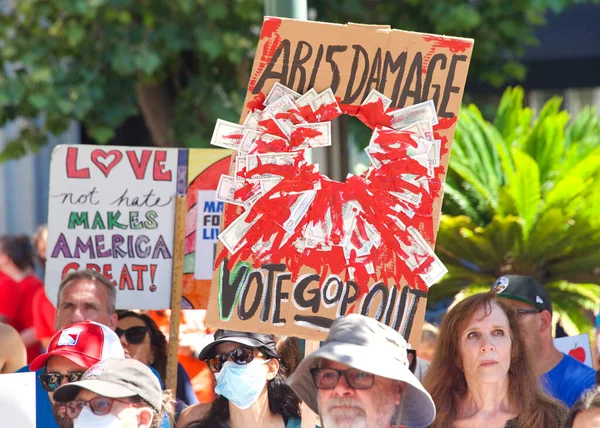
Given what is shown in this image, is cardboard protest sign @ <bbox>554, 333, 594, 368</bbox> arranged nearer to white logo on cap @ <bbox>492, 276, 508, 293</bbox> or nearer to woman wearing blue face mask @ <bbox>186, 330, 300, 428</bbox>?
white logo on cap @ <bbox>492, 276, 508, 293</bbox>

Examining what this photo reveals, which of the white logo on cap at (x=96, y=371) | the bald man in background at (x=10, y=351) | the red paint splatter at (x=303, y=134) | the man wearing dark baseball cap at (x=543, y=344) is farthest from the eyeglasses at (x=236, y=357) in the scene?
the bald man in background at (x=10, y=351)

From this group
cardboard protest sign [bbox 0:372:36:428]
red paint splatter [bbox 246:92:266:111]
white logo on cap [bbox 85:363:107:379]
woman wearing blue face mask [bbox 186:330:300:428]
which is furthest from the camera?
red paint splatter [bbox 246:92:266:111]

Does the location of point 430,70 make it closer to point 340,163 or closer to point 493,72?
point 493,72

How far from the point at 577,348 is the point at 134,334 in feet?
6.90

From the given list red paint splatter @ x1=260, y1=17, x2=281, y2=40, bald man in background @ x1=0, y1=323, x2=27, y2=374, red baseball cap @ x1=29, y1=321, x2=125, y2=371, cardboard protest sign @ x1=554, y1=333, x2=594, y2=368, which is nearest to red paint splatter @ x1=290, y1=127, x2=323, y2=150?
red paint splatter @ x1=260, y1=17, x2=281, y2=40

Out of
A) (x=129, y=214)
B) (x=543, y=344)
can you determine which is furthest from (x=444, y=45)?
(x=129, y=214)

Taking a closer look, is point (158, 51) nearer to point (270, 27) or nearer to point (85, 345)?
point (270, 27)

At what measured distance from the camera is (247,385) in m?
4.04

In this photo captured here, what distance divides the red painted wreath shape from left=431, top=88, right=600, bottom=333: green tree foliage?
3199 mm

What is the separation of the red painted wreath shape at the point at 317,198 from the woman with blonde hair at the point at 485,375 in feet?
1.01

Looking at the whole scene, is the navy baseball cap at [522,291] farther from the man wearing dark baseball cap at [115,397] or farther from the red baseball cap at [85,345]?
the man wearing dark baseball cap at [115,397]

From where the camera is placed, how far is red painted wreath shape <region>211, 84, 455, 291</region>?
4.12 metres

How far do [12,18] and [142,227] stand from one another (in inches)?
171

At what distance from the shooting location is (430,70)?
4145 millimetres
